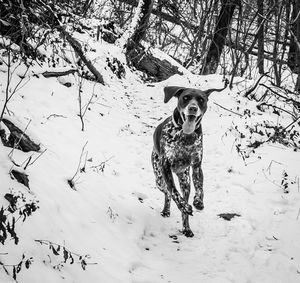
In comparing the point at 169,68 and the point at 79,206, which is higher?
the point at 169,68

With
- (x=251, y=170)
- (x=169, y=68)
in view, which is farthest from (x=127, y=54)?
(x=251, y=170)

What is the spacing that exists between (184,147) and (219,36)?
8672 mm

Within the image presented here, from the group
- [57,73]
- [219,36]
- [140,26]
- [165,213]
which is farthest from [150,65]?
[165,213]

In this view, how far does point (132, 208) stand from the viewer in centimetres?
428

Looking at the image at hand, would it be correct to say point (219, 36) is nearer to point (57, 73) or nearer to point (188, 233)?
point (57, 73)

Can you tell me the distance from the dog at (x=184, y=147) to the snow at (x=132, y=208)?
0.37 metres

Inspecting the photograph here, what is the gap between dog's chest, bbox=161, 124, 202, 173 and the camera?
4.14 metres

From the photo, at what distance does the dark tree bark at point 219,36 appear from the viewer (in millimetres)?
11516

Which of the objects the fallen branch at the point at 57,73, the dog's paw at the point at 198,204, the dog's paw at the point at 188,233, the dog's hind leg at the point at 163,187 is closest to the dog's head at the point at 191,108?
the dog's hind leg at the point at 163,187

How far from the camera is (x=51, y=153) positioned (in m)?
4.41

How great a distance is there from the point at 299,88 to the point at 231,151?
4.73 meters

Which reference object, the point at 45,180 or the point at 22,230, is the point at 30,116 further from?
the point at 22,230

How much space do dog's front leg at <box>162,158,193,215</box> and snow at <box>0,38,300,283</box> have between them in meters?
0.33

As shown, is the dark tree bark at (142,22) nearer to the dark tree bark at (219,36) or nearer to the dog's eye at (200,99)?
the dark tree bark at (219,36)
